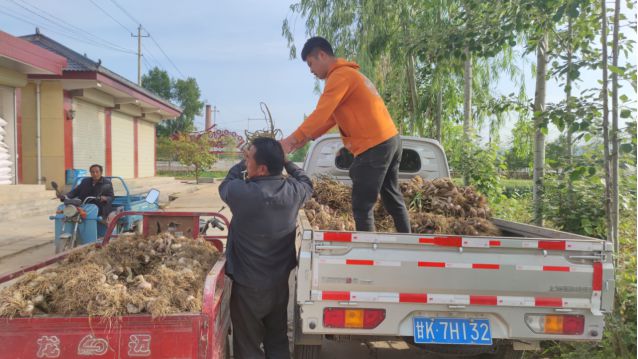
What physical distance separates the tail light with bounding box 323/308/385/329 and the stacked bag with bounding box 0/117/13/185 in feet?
41.4

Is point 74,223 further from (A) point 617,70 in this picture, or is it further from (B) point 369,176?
(A) point 617,70

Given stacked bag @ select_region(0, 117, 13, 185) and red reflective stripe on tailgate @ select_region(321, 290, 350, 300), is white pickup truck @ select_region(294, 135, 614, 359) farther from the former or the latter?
stacked bag @ select_region(0, 117, 13, 185)

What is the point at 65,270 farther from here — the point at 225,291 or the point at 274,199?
the point at 274,199

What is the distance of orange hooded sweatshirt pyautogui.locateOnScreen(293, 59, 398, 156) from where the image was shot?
3305 millimetres

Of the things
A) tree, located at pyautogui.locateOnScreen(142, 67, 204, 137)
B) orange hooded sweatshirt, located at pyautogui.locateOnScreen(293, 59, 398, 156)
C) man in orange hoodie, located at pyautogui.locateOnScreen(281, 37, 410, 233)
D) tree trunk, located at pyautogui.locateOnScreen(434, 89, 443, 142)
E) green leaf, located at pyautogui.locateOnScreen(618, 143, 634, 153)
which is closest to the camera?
orange hooded sweatshirt, located at pyautogui.locateOnScreen(293, 59, 398, 156)

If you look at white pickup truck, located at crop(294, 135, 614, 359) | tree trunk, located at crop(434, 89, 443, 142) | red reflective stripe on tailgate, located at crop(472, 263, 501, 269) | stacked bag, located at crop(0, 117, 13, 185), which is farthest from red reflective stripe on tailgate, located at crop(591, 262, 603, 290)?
stacked bag, located at crop(0, 117, 13, 185)

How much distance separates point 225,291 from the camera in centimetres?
312

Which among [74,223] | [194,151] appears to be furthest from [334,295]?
[194,151]

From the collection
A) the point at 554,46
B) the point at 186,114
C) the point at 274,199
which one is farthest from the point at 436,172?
the point at 186,114

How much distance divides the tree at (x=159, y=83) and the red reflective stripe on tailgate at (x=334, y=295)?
59.9 metres

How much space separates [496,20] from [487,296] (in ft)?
12.7

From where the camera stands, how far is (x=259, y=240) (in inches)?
A: 118

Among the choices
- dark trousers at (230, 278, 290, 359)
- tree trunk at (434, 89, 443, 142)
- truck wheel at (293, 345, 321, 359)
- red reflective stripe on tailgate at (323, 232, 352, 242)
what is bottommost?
truck wheel at (293, 345, 321, 359)

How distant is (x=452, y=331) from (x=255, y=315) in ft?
4.11
